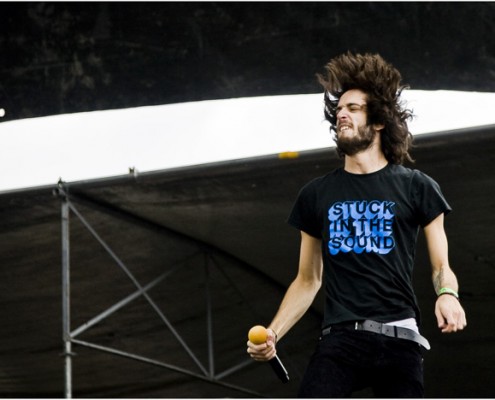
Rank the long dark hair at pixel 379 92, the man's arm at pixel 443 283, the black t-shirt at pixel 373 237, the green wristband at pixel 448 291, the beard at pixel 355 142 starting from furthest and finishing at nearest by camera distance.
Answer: the long dark hair at pixel 379 92, the beard at pixel 355 142, the black t-shirt at pixel 373 237, the green wristband at pixel 448 291, the man's arm at pixel 443 283

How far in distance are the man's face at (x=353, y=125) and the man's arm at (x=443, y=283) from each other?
1.45 ft

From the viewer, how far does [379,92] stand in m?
4.79

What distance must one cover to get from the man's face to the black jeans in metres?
0.77

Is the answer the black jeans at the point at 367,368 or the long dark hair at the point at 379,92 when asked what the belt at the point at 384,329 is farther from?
the long dark hair at the point at 379,92

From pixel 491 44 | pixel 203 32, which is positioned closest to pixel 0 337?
pixel 203 32

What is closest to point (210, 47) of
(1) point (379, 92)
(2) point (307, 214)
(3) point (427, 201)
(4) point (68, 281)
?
(4) point (68, 281)

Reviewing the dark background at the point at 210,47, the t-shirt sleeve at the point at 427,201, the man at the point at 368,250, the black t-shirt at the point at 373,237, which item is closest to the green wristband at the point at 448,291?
the man at the point at 368,250

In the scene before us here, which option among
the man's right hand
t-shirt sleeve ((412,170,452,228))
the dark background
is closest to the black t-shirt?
t-shirt sleeve ((412,170,452,228))

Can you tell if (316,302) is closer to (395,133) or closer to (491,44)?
(491,44)

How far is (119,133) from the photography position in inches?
349

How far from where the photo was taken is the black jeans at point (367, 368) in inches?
168

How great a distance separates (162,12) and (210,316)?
266 centimetres

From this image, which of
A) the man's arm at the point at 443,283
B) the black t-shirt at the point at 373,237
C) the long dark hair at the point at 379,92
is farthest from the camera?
the long dark hair at the point at 379,92

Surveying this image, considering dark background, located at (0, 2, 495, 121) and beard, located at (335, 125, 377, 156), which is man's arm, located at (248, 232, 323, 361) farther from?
dark background, located at (0, 2, 495, 121)
